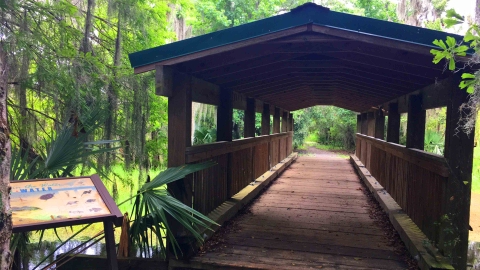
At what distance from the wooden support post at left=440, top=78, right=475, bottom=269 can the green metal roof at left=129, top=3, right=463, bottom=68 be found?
28.3 inches

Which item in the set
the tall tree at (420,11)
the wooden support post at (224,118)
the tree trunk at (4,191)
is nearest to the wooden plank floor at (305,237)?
the wooden support post at (224,118)

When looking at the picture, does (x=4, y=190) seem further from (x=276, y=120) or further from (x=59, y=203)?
(x=276, y=120)

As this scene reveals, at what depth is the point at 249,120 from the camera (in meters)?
7.51

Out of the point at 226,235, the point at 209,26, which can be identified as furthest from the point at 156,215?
the point at 209,26

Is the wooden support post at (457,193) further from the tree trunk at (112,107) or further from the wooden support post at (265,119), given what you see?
the wooden support post at (265,119)

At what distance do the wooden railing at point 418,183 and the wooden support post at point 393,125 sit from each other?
18 cm

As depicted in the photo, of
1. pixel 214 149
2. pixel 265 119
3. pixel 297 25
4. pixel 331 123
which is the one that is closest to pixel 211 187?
pixel 214 149

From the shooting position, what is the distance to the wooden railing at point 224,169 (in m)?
4.26

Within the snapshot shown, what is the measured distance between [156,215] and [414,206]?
10.0 ft

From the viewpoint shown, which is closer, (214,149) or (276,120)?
(214,149)

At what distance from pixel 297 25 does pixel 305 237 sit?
2529 mm

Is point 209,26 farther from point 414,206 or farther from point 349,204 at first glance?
point 414,206

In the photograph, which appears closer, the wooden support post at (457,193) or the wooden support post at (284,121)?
the wooden support post at (457,193)

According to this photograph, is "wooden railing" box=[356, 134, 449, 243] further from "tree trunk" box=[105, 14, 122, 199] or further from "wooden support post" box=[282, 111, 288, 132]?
"wooden support post" box=[282, 111, 288, 132]
